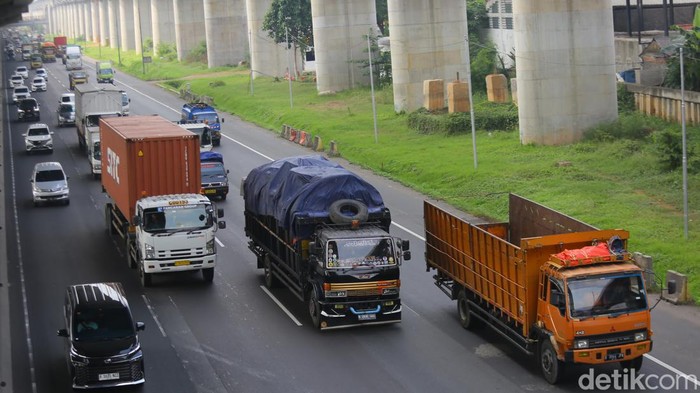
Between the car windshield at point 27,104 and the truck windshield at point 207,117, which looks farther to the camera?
the car windshield at point 27,104

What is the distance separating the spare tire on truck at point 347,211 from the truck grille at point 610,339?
8170 mm

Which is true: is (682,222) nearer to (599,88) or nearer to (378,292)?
(378,292)

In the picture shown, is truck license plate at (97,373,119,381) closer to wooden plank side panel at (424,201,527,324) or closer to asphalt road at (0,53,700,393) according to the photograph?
asphalt road at (0,53,700,393)

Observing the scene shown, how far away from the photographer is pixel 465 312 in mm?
28281

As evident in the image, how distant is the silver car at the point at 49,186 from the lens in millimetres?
49281

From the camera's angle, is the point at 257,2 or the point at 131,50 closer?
the point at 257,2

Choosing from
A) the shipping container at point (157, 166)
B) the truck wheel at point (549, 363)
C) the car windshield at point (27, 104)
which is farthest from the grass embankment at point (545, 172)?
the car windshield at point (27, 104)

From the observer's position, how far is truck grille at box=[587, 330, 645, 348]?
2273cm

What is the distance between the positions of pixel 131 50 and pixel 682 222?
16253 cm

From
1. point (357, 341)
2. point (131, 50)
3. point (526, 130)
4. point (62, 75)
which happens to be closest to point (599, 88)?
point (526, 130)

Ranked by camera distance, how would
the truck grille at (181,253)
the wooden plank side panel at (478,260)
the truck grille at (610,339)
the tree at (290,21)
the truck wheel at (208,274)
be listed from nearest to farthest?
the truck grille at (610,339)
the wooden plank side panel at (478,260)
the truck grille at (181,253)
the truck wheel at (208,274)
the tree at (290,21)

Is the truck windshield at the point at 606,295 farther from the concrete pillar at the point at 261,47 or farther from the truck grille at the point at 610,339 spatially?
the concrete pillar at the point at 261,47

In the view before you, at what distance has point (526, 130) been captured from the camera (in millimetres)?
55969

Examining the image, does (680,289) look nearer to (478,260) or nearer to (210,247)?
(478,260)
